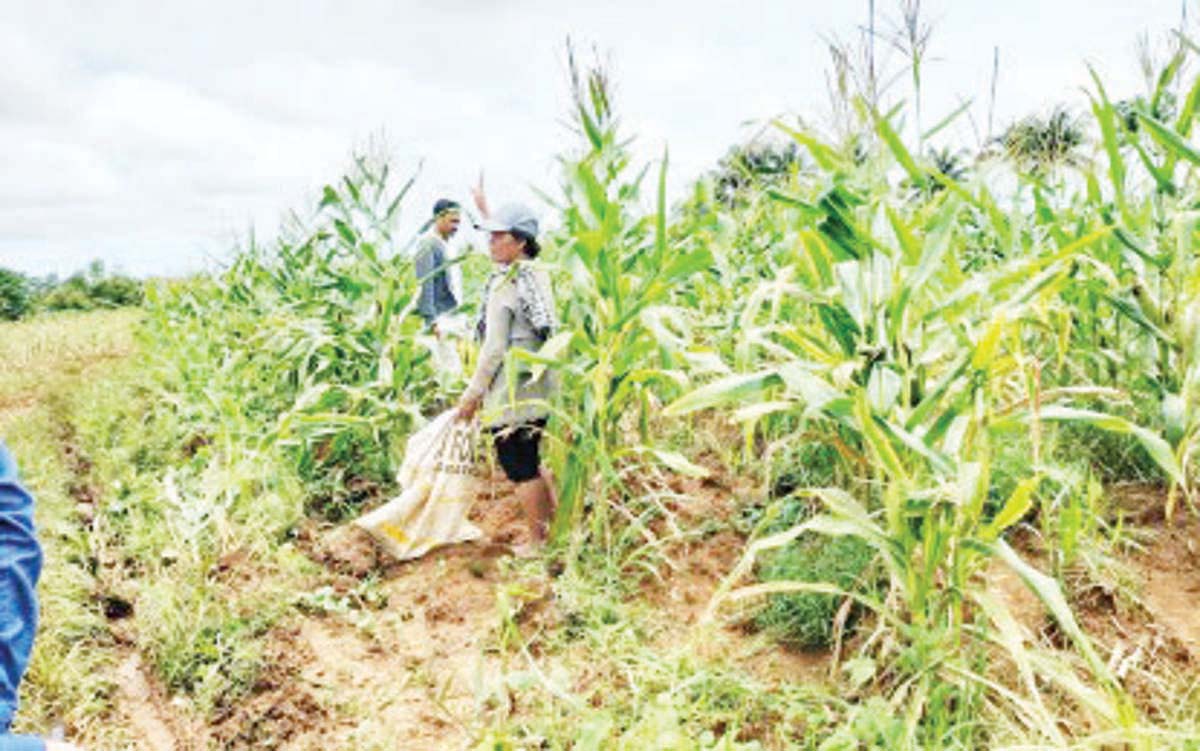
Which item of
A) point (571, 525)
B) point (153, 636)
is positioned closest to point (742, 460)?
point (571, 525)

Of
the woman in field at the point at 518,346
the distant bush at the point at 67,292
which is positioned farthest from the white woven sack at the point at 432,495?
the distant bush at the point at 67,292

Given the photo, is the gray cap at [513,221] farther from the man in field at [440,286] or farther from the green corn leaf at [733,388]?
the green corn leaf at [733,388]

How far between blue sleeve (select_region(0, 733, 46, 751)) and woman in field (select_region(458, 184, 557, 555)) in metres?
2.52

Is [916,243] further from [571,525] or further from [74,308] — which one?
[74,308]

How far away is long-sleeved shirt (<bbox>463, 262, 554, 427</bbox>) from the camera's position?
3877 mm

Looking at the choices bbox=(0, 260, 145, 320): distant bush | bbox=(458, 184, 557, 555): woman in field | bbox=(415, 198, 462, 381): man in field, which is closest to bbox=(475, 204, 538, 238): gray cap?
bbox=(458, 184, 557, 555): woman in field

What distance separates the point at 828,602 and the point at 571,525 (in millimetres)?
1200

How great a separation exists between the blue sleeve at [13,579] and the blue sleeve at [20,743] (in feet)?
0.17

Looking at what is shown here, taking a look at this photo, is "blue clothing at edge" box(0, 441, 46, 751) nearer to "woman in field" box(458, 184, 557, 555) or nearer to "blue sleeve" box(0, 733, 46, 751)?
"blue sleeve" box(0, 733, 46, 751)

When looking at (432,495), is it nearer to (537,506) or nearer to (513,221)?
(537,506)

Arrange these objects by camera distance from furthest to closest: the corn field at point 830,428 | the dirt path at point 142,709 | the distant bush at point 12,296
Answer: the distant bush at point 12,296 → the dirt path at point 142,709 → the corn field at point 830,428

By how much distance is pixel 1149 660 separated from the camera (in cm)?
271

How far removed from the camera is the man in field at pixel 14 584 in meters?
1.33

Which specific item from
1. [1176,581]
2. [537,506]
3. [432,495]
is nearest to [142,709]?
[432,495]
